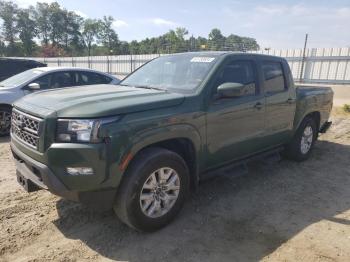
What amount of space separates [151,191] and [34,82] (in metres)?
5.49

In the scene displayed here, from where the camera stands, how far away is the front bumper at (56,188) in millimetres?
2957

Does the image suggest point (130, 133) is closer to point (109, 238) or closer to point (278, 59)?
point (109, 238)

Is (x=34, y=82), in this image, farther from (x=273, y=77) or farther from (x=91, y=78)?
(x=273, y=77)

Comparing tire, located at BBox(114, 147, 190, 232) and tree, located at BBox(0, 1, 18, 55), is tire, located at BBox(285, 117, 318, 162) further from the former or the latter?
tree, located at BBox(0, 1, 18, 55)

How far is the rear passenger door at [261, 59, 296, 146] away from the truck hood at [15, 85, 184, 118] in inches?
70.4

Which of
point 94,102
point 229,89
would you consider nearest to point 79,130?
point 94,102

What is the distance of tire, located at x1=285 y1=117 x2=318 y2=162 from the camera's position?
5.84 meters

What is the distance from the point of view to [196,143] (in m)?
3.70

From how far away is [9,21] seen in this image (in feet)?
265

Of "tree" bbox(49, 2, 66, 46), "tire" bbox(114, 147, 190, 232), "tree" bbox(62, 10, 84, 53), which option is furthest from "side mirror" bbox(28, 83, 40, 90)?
"tree" bbox(49, 2, 66, 46)

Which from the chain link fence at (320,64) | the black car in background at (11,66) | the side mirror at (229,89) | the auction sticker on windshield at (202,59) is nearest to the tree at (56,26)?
the chain link fence at (320,64)

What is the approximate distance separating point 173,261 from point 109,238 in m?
0.76

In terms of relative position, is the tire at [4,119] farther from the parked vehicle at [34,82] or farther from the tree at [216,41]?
the tree at [216,41]

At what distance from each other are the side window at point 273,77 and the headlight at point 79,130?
2.75 meters
